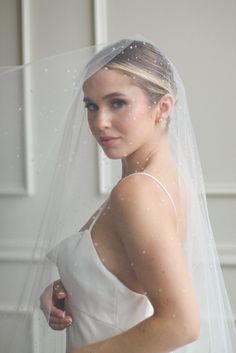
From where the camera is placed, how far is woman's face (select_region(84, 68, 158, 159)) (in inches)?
32.0

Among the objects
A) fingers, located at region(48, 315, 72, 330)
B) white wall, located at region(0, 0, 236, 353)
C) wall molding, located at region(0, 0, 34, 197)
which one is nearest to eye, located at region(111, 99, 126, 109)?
wall molding, located at region(0, 0, 34, 197)

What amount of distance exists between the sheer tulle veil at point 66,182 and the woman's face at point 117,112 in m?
0.04

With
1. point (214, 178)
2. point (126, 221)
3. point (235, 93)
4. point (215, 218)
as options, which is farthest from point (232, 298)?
point (126, 221)

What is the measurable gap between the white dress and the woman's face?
143mm

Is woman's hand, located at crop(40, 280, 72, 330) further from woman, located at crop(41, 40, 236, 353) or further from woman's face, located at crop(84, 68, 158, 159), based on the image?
woman's face, located at crop(84, 68, 158, 159)

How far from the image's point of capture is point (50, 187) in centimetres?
100

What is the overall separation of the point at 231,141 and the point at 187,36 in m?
0.36

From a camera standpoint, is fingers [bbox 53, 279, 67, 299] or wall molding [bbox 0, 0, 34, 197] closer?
fingers [bbox 53, 279, 67, 299]

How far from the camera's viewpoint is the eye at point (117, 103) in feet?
2.68

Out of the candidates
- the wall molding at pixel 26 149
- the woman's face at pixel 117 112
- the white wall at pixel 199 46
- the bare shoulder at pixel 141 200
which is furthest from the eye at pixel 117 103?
the white wall at pixel 199 46

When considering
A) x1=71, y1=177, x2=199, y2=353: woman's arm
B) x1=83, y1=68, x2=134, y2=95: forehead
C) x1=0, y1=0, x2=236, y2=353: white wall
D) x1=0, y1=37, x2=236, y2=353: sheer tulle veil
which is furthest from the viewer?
x1=0, y1=0, x2=236, y2=353: white wall

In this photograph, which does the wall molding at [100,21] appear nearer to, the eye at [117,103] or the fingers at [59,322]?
the eye at [117,103]

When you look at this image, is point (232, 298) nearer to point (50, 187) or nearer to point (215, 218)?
point (215, 218)

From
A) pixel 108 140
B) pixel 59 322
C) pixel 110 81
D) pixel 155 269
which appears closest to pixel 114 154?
pixel 108 140
